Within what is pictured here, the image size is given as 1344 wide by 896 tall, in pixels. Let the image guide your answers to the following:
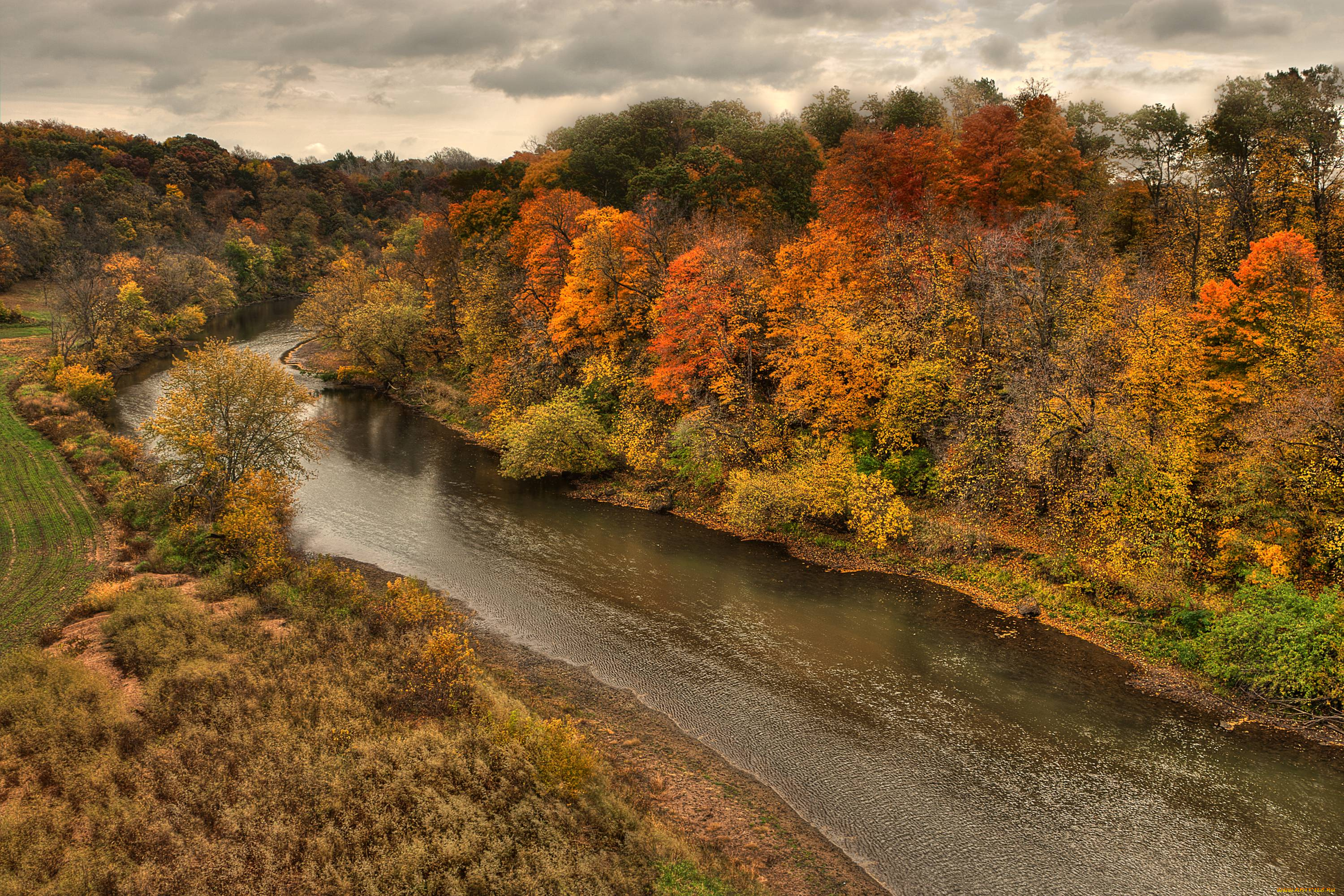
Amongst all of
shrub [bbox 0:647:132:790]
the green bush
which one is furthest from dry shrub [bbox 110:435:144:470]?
the green bush

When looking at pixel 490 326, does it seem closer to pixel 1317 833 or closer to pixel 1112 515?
pixel 1112 515

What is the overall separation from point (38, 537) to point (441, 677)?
850 inches

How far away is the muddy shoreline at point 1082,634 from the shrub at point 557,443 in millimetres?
1566

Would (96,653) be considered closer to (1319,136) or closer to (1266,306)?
(1266,306)

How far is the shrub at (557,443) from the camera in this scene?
39.7m

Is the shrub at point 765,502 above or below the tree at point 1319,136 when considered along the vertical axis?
below

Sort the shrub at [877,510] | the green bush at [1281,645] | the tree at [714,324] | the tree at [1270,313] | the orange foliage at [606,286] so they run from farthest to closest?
the orange foliage at [606,286]
the tree at [714,324]
the shrub at [877,510]
the tree at [1270,313]
the green bush at [1281,645]

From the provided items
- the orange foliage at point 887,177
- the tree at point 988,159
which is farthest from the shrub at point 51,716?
the tree at point 988,159

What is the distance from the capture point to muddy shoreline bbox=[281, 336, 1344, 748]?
63.2ft

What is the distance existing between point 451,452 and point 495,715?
31.2 meters

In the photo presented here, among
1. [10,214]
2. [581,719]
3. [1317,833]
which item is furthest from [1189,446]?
[10,214]

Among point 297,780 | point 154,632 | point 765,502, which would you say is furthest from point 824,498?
point 154,632

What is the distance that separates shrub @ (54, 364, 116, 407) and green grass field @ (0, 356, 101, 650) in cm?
897

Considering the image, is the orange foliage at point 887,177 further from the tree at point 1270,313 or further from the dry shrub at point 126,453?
the dry shrub at point 126,453
